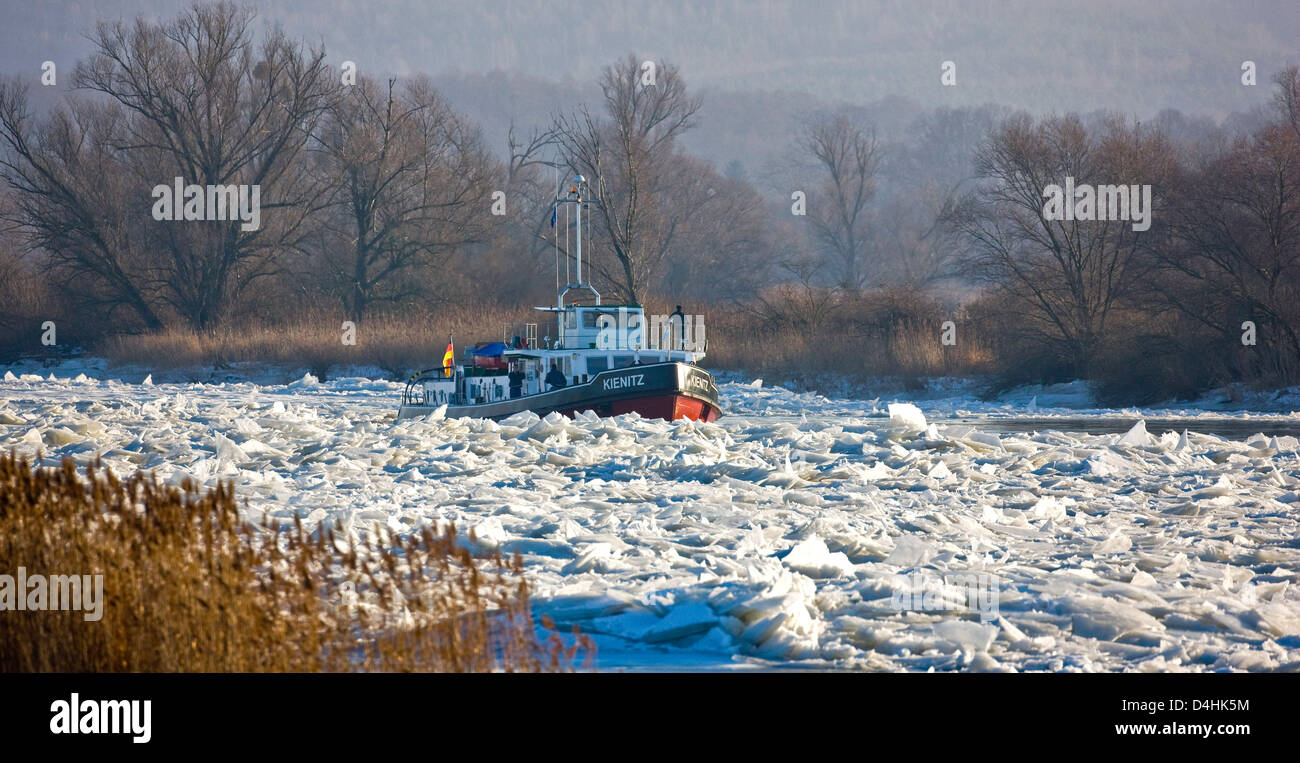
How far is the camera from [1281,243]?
30.3 meters

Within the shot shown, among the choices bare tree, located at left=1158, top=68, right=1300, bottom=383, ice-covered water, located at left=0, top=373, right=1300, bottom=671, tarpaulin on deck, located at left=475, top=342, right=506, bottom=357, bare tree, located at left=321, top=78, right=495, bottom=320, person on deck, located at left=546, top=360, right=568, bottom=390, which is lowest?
ice-covered water, located at left=0, top=373, right=1300, bottom=671

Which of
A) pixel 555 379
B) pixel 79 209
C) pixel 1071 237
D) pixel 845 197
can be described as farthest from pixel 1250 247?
pixel 845 197

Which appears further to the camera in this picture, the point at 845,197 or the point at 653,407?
the point at 845,197

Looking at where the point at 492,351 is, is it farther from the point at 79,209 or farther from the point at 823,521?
the point at 79,209

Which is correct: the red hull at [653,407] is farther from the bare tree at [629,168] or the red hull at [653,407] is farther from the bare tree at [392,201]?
the bare tree at [392,201]

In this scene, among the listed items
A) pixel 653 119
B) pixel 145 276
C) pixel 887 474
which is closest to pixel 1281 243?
pixel 887 474

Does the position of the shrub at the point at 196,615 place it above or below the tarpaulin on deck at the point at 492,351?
below

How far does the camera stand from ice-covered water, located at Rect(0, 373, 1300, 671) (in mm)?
7805

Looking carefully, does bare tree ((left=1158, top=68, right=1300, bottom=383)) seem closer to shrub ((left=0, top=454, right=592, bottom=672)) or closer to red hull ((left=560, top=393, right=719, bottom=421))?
red hull ((left=560, top=393, right=719, bottom=421))

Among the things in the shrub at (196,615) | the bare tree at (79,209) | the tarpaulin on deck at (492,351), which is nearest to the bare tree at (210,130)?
the bare tree at (79,209)

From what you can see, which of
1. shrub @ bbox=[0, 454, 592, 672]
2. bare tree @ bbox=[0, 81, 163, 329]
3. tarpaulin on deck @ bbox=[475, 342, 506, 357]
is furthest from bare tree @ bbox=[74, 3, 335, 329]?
shrub @ bbox=[0, 454, 592, 672]

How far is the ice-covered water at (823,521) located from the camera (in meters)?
7.80

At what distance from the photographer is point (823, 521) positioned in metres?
11.3

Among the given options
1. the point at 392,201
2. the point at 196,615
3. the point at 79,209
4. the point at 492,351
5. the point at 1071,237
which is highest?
the point at 392,201
